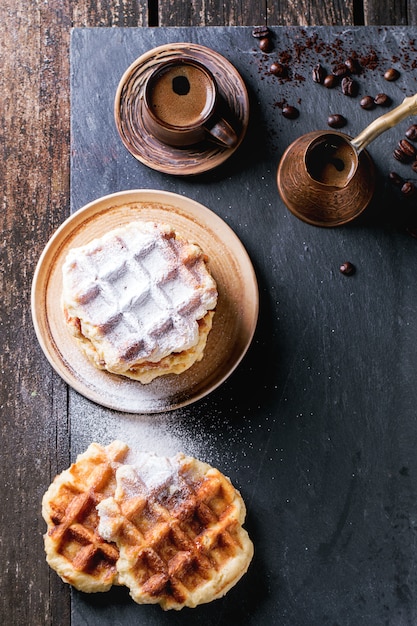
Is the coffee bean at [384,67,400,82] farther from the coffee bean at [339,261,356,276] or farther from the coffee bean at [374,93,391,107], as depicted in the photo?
the coffee bean at [339,261,356,276]

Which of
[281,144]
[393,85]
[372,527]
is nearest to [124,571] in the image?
[372,527]

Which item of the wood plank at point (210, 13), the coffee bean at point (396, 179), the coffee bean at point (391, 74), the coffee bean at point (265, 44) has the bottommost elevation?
the coffee bean at point (396, 179)

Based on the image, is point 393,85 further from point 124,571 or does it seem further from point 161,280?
point 124,571

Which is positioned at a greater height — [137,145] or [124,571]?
[137,145]

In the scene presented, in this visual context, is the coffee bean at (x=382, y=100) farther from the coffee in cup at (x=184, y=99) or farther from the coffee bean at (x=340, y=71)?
the coffee in cup at (x=184, y=99)

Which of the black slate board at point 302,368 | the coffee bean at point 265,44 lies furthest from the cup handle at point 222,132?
the coffee bean at point 265,44

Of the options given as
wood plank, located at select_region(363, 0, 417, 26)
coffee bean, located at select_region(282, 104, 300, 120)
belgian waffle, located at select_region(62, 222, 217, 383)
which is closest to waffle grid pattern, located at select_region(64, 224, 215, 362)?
belgian waffle, located at select_region(62, 222, 217, 383)
